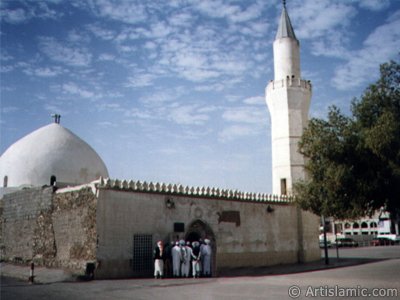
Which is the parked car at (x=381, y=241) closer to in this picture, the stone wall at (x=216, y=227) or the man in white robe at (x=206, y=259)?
the stone wall at (x=216, y=227)

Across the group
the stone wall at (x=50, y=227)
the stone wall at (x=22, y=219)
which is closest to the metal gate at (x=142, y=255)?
the stone wall at (x=50, y=227)

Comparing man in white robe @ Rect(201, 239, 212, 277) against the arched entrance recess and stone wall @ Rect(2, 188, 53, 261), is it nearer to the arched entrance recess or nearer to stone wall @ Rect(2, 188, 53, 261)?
the arched entrance recess

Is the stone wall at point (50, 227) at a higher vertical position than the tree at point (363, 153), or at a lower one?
lower

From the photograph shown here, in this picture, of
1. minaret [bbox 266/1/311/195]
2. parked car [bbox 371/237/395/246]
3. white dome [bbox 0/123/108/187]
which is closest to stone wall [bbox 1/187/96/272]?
white dome [bbox 0/123/108/187]

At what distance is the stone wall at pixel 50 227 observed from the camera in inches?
520

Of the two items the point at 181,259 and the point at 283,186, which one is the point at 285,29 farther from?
the point at 181,259

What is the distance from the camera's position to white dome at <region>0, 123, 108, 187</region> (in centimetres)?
1847

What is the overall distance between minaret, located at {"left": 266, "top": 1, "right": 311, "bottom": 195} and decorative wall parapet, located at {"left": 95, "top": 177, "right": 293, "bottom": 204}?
1683mm

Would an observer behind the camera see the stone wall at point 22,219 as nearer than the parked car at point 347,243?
Yes

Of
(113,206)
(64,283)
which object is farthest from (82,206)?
(64,283)

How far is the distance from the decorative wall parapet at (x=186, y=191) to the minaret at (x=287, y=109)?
1683 mm

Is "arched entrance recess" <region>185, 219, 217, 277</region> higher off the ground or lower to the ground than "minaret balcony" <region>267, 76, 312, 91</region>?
lower

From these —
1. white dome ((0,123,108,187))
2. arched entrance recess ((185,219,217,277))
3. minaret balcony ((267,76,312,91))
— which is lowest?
arched entrance recess ((185,219,217,277))

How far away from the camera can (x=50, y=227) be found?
15.1 metres
